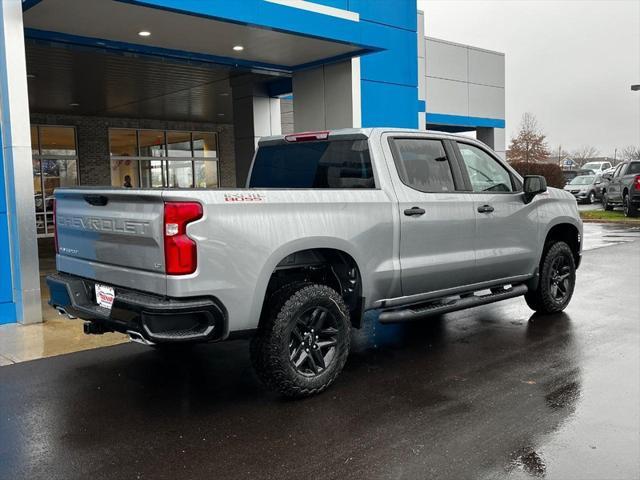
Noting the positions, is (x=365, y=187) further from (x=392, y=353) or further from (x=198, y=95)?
(x=198, y=95)

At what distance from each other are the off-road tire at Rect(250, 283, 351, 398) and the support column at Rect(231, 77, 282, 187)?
10.4m

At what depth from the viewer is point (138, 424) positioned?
4434 millimetres

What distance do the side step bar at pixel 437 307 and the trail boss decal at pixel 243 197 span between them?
156cm

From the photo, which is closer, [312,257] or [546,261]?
[312,257]

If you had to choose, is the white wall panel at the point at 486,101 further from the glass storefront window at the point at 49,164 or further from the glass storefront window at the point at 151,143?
the glass storefront window at the point at 49,164

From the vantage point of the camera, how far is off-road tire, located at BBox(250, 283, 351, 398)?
15.2 feet

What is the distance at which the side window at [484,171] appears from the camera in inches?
255

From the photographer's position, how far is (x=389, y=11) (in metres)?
11.8

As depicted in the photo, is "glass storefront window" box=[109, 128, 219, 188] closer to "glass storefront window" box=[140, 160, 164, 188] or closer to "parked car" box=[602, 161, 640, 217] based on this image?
"glass storefront window" box=[140, 160, 164, 188]

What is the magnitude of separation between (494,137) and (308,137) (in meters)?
23.0

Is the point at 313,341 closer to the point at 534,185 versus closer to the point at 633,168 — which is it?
the point at 534,185

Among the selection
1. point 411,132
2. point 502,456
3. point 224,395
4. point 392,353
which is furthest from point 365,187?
point 502,456

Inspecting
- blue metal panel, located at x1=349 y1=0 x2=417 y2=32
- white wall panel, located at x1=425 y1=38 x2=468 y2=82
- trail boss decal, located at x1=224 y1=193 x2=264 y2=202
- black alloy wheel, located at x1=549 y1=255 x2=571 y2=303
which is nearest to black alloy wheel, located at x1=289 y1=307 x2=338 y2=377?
trail boss decal, located at x1=224 y1=193 x2=264 y2=202

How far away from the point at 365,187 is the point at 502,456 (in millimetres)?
2627
